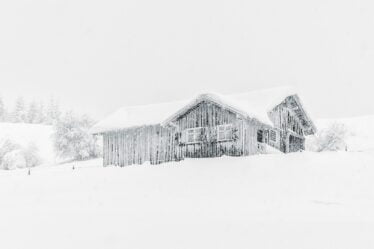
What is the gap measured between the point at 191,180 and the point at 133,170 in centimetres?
734

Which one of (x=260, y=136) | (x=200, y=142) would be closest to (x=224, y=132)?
(x=200, y=142)

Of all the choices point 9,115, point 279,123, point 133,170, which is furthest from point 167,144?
point 9,115

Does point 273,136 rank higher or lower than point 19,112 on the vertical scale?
lower

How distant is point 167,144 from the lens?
117 feet

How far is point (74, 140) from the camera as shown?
67938mm

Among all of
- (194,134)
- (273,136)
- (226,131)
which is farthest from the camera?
(273,136)

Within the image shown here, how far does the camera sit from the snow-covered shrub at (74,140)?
66375 mm

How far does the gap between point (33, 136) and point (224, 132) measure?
208 feet

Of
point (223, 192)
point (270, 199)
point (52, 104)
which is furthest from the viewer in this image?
point (52, 104)

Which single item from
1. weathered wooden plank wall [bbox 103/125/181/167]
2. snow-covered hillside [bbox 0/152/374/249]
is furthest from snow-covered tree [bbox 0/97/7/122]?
snow-covered hillside [bbox 0/152/374/249]

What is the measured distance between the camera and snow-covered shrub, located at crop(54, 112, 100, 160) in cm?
6638

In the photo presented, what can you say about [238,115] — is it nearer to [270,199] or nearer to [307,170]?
[307,170]

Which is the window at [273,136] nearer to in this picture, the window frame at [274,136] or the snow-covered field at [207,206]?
the window frame at [274,136]

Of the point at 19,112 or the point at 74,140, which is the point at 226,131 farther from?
the point at 19,112
